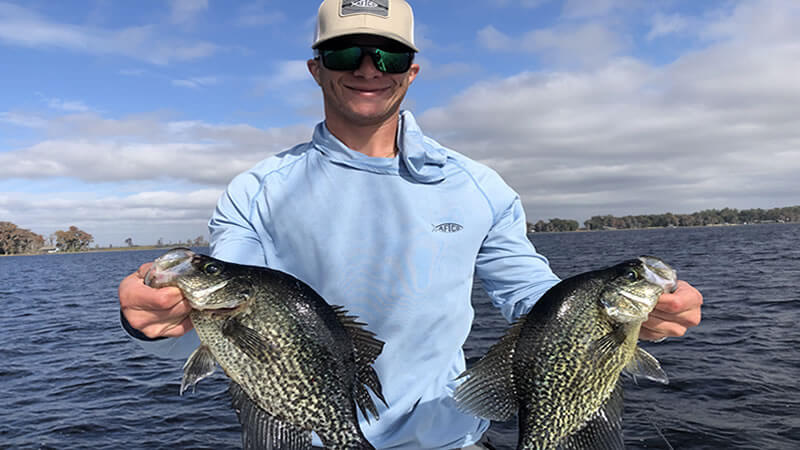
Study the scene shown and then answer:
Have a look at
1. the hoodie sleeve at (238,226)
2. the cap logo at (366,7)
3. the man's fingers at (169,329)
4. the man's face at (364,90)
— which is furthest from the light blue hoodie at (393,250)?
the cap logo at (366,7)

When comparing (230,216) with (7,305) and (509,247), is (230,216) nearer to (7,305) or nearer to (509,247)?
(509,247)

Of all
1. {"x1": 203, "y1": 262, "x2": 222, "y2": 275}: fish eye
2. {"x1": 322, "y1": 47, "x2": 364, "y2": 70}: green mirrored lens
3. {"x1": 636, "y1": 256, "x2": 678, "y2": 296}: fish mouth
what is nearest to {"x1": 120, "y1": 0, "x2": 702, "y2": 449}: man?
{"x1": 322, "y1": 47, "x2": 364, "y2": 70}: green mirrored lens

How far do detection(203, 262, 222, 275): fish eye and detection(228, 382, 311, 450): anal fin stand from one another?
1.91 feet

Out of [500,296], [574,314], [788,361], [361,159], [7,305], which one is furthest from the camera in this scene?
[7,305]

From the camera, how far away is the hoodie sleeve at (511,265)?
11.6 feet

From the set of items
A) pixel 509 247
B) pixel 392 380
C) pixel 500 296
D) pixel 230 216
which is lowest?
pixel 392 380

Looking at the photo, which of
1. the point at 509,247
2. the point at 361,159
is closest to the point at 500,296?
the point at 509,247

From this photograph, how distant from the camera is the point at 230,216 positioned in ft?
10.6

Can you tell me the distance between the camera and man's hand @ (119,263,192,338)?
2.37m

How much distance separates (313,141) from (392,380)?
1749 millimetres

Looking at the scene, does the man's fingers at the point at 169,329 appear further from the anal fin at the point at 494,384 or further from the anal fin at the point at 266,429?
the anal fin at the point at 494,384

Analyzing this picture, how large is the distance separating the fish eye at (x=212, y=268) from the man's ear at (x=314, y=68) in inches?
65.9

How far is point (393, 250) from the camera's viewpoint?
3.27 meters

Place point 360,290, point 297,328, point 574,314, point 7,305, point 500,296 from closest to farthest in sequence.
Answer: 1. point 297,328
2. point 574,314
3. point 360,290
4. point 500,296
5. point 7,305
